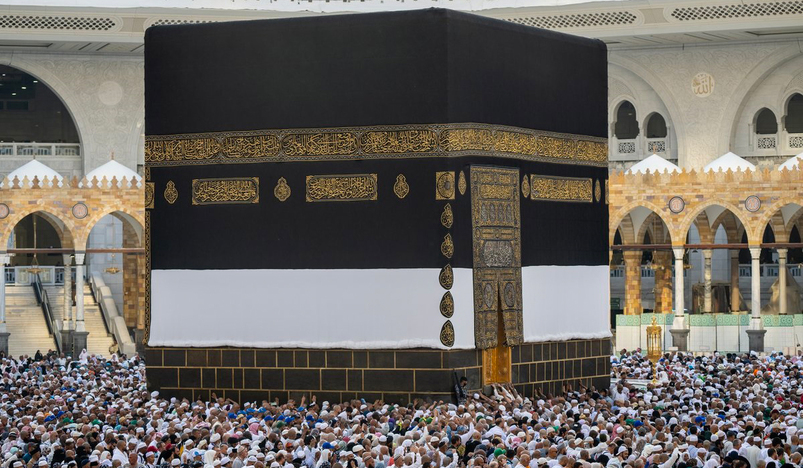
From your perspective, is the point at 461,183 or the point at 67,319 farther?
the point at 67,319

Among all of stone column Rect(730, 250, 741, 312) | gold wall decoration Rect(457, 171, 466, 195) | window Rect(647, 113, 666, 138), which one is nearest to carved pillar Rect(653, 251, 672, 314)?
stone column Rect(730, 250, 741, 312)

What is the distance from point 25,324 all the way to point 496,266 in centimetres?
1106

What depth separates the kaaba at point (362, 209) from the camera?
12719mm

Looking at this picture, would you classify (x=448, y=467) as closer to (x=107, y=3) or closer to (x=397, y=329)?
(x=397, y=329)

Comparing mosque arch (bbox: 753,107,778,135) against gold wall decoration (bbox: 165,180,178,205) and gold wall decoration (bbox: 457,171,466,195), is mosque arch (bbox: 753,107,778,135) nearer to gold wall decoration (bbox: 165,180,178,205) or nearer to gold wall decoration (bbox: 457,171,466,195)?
gold wall decoration (bbox: 457,171,466,195)

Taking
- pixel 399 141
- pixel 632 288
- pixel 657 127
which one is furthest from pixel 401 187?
pixel 657 127

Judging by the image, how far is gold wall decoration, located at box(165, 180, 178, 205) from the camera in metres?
13.6

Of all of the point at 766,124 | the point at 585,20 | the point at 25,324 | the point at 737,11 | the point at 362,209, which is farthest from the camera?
the point at 766,124

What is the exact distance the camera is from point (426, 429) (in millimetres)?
9734

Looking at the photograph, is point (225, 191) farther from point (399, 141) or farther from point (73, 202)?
point (73, 202)

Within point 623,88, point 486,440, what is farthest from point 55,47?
point 486,440

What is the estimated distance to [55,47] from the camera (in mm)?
24234

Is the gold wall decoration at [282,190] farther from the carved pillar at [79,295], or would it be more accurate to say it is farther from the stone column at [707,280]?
the stone column at [707,280]

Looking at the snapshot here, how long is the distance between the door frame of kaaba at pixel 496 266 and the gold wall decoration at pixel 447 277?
0.95 feet
